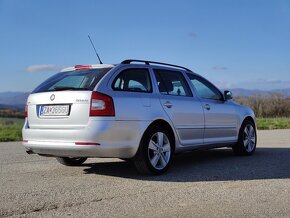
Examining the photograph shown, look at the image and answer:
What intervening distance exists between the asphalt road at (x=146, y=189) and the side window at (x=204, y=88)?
48.7 inches

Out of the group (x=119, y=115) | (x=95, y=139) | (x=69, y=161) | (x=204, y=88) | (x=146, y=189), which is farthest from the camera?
(x=204, y=88)

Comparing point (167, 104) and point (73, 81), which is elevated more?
point (73, 81)

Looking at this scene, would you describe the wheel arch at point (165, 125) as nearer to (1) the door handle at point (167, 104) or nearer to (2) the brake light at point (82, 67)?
(1) the door handle at point (167, 104)

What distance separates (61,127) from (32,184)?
2.91 feet

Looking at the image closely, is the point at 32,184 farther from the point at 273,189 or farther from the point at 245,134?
the point at 245,134

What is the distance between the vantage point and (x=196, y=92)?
8578 mm

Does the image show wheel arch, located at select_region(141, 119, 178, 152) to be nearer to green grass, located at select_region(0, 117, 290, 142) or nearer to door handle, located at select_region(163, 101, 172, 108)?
door handle, located at select_region(163, 101, 172, 108)

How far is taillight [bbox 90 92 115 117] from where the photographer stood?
6.57m

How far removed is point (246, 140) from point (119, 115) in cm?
405

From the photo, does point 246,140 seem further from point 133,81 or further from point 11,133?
point 11,133

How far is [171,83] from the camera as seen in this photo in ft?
26.6

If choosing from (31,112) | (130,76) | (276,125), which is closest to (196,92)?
(130,76)

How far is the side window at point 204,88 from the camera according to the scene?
28.5 ft

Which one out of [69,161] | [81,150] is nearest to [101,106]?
[81,150]
